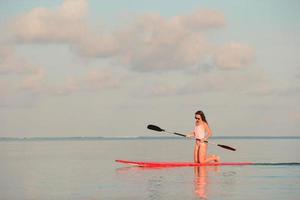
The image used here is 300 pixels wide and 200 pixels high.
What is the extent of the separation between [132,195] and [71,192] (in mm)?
1983

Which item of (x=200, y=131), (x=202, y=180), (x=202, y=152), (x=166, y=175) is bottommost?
(x=202, y=180)

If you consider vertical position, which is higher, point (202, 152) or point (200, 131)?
point (200, 131)

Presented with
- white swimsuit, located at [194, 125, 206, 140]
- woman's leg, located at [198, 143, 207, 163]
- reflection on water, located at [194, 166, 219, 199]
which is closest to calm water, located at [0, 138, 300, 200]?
reflection on water, located at [194, 166, 219, 199]

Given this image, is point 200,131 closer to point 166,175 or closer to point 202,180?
point 166,175

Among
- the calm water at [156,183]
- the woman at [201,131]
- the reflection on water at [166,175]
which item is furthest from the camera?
the woman at [201,131]

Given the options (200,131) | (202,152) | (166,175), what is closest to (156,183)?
(166,175)

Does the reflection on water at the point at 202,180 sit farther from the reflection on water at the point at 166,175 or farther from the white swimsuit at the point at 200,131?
the white swimsuit at the point at 200,131

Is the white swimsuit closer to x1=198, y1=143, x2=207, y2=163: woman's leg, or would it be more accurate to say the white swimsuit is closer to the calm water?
x1=198, y1=143, x2=207, y2=163: woman's leg

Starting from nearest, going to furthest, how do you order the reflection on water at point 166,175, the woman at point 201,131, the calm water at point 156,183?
the calm water at point 156,183, the reflection on water at point 166,175, the woman at point 201,131

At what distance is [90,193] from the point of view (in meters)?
18.5

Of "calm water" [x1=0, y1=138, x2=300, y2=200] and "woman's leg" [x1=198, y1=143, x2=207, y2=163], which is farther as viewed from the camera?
"woman's leg" [x1=198, y1=143, x2=207, y2=163]

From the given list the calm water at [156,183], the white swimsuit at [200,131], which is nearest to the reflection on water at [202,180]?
the calm water at [156,183]

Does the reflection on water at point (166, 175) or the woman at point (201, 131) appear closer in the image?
the reflection on water at point (166, 175)

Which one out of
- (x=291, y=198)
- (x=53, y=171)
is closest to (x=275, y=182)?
(x=291, y=198)
